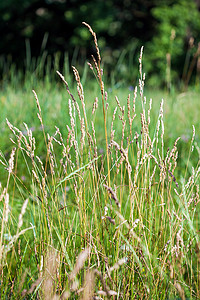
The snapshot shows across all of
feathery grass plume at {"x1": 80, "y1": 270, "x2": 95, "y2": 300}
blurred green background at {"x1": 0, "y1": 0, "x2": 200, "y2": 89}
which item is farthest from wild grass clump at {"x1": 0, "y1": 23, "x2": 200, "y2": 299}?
blurred green background at {"x1": 0, "y1": 0, "x2": 200, "y2": 89}

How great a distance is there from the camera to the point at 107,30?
13.8 metres

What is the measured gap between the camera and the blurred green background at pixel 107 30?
12469mm

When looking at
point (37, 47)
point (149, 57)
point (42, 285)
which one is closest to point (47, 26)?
point (37, 47)

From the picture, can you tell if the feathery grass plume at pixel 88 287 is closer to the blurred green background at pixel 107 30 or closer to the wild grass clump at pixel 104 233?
the wild grass clump at pixel 104 233

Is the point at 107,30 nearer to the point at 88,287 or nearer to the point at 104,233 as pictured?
the point at 104,233

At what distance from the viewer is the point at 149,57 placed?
12.6 metres

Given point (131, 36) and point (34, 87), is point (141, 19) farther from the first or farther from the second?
point (34, 87)

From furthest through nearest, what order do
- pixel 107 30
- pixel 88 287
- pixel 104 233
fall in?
pixel 107 30
pixel 104 233
pixel 88 287

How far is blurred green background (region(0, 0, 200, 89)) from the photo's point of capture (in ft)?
40.9

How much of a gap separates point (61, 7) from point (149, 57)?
388 cm

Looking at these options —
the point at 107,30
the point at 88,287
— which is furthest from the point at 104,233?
the point at 107,30

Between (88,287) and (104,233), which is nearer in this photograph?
(88,287)

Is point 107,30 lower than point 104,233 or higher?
lower

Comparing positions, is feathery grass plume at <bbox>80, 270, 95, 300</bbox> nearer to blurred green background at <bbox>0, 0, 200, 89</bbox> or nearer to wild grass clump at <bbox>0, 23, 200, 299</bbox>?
wild grass clump at <bbox>0, 23, 200, 299</bbox>
